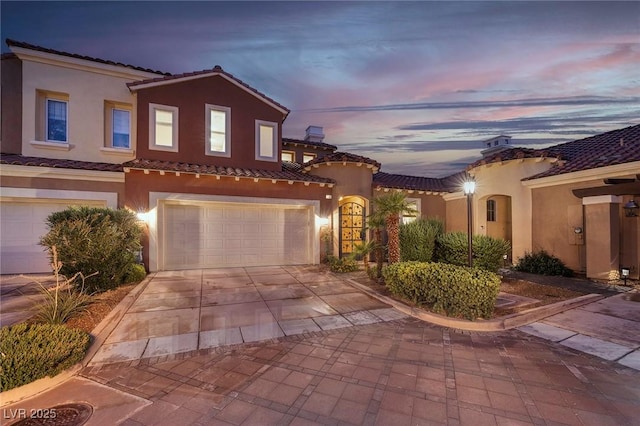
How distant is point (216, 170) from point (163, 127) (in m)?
2.99

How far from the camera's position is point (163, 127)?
10789mm

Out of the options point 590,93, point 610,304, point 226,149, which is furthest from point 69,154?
point 590,93

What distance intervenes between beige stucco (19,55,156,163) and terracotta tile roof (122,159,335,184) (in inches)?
97.8

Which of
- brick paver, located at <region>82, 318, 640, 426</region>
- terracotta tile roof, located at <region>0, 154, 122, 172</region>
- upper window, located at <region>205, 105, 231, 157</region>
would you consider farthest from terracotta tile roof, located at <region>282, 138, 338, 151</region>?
brick paver, located at <region>82, 318, 640, 426</region>

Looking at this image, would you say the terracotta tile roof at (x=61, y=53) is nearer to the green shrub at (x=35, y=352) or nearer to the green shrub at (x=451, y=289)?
the green shrub at (x=35, y=352)

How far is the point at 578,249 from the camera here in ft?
32.1

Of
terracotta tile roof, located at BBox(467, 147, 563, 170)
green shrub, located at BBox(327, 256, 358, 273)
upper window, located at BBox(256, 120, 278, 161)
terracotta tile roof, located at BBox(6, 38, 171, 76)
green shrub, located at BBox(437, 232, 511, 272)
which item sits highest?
terracotta tile roof, located at BBox(6, 38, 171, 76)

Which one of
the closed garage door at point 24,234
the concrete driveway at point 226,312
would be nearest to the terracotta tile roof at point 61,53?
the closed garage door at point 24,234

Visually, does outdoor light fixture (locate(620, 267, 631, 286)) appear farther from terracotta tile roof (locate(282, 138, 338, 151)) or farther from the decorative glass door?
terracotta tile roof (locate(282, 138, 338, 151))

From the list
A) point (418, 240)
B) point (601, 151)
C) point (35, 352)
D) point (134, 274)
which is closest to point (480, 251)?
point (418, 240)

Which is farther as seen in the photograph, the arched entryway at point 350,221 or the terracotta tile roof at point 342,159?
the arched entryway at point 350,221

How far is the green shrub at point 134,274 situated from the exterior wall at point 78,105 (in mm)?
5433

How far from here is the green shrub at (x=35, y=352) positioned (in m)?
3.08

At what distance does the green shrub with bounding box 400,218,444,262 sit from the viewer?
32.6ft
